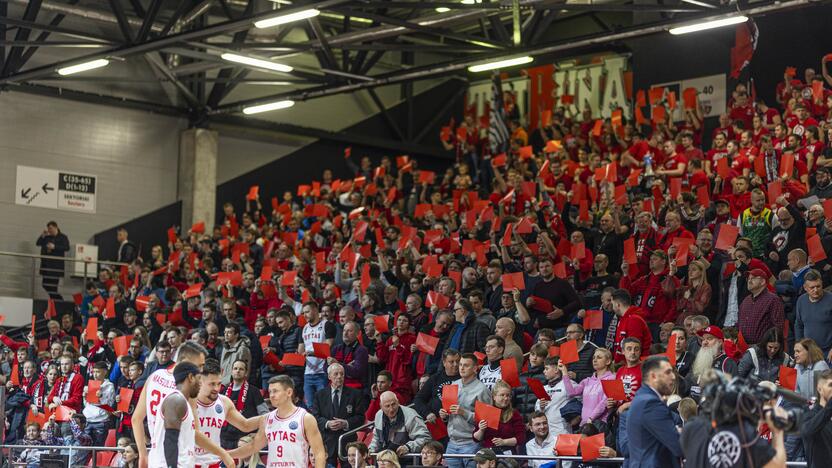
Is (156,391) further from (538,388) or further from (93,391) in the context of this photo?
(93,391)

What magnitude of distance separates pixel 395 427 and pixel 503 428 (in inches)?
53.5

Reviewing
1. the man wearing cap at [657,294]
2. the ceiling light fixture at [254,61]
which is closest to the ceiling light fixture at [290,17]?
the ceiling light fixture at [254,61]

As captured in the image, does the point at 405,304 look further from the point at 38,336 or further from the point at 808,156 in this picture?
the point at 38,336

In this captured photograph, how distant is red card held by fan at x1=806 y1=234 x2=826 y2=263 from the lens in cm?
1343

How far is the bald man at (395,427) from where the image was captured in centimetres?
1302

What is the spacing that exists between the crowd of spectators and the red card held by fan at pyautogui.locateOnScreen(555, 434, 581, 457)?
2cm

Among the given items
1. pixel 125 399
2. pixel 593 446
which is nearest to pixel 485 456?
pixel 593 446

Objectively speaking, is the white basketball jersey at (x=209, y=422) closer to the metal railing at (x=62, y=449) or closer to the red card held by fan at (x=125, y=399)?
the metal railing at (x=62, y=449)

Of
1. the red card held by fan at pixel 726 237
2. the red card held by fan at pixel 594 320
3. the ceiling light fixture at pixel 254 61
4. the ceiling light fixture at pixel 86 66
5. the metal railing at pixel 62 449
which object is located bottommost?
the metal railing at pixel 62 449

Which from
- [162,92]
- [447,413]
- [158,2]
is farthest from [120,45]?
[447,413]

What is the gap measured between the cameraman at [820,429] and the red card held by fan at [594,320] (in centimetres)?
459

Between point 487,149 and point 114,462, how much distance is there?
13.6m

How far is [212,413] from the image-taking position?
9.91 metres

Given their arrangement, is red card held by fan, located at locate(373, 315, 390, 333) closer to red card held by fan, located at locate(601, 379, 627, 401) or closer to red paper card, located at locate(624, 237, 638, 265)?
red paper card, located at locate(624, 237, 638, 265)
